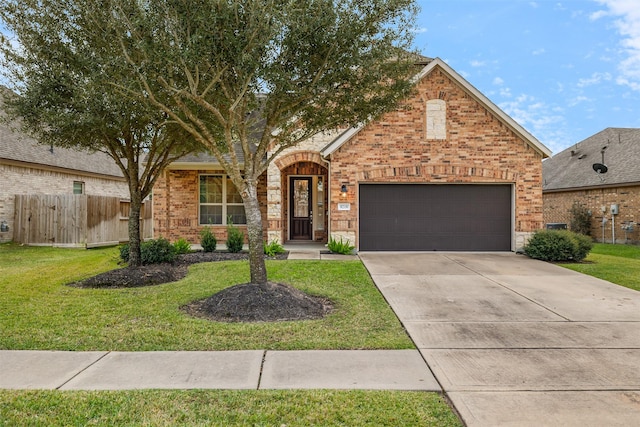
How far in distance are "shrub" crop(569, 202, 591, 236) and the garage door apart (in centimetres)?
970

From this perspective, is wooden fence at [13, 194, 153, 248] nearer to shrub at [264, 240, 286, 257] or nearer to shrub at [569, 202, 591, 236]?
shrub at [264, 240, 286, 257]

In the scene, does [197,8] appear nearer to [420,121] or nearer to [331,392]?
[331,392]

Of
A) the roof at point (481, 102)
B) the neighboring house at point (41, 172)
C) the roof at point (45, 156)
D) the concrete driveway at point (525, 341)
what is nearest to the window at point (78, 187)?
the neighboring house at point (41, 172)

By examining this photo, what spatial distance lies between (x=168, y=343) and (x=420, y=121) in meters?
10.2

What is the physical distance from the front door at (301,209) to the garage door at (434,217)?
292 centimetres

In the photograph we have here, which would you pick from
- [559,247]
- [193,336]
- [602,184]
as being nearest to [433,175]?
[559,247]

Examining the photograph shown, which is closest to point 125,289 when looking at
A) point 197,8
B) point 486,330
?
point 197,8

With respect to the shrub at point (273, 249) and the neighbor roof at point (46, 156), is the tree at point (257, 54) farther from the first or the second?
the neighbor roof at point (46, 156)

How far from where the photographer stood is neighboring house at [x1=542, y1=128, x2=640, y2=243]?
58.5ft

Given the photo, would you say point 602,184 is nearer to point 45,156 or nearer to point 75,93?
point 75,93

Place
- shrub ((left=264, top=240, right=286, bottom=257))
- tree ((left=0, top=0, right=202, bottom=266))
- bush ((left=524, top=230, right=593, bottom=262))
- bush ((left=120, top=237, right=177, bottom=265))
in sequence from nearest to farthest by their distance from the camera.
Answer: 1. tree ((left=0, top=0, right=202, bottom=266))
2. bush ((left=120, top=237, right=177, bottom=265))
3. bush ((left=524, top=230, right=593, bottom=262))
4. shrub ((left=264, top=240, right=286, bottom=257))

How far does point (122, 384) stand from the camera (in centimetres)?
374

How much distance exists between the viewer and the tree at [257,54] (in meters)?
5.73

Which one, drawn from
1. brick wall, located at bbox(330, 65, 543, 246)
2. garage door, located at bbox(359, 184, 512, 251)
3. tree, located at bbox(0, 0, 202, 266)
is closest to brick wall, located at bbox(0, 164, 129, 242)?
tree, located at bbox(0, 0, 202, 266)
